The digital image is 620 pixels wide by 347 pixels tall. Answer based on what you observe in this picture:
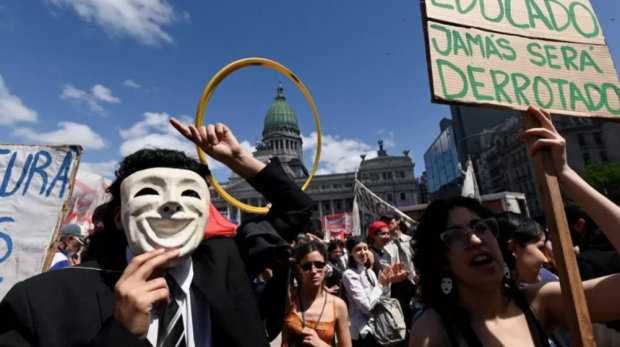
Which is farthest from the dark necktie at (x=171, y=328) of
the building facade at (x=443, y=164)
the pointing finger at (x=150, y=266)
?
the building facade at (x=443, y=164)

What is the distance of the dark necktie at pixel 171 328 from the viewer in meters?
1.31

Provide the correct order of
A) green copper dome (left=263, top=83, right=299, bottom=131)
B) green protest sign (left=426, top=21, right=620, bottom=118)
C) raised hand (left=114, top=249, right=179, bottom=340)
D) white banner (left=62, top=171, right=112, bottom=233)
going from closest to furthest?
raised hand (left=114, top=249, right=179, bottom=340)
green protest sign (left=426, top=21, right=620, bottom=118)
white banner (left=62, top=171, right=112, bottom=233)
green copper dome (left=263, top=83, right=299, bottom=131)

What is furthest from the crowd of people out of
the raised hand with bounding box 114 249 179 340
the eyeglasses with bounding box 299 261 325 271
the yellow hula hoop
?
the eyeglasses with bounding box 299 261 325 271

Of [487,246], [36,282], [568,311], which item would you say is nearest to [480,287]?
[487,246]

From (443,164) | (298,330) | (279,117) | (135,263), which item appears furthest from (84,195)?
(279,117)

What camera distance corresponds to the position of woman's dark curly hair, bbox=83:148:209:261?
1597mm

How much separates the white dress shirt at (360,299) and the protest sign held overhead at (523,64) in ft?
7.64

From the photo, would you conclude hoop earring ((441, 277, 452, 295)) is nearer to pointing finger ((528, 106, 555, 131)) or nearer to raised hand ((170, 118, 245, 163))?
pointing finger ((528, 106, 555, 131))

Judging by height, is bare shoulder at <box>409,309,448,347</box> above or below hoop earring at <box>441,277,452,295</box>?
below

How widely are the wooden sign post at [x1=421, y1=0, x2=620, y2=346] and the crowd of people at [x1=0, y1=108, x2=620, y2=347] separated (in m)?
0.36

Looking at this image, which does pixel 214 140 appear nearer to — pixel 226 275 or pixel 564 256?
pixel 226 275

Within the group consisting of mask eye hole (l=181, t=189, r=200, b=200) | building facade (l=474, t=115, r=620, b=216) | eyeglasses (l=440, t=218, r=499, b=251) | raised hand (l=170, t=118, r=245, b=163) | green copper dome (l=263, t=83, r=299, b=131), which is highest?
green copper dome (l=263, t=83, r=299, b=131)

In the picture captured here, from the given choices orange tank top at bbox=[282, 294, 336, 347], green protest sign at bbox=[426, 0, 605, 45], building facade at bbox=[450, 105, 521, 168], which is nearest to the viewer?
green protest sign at bbox=[426, 0, 605, 45]

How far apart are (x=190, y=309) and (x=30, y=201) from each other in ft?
9.81
